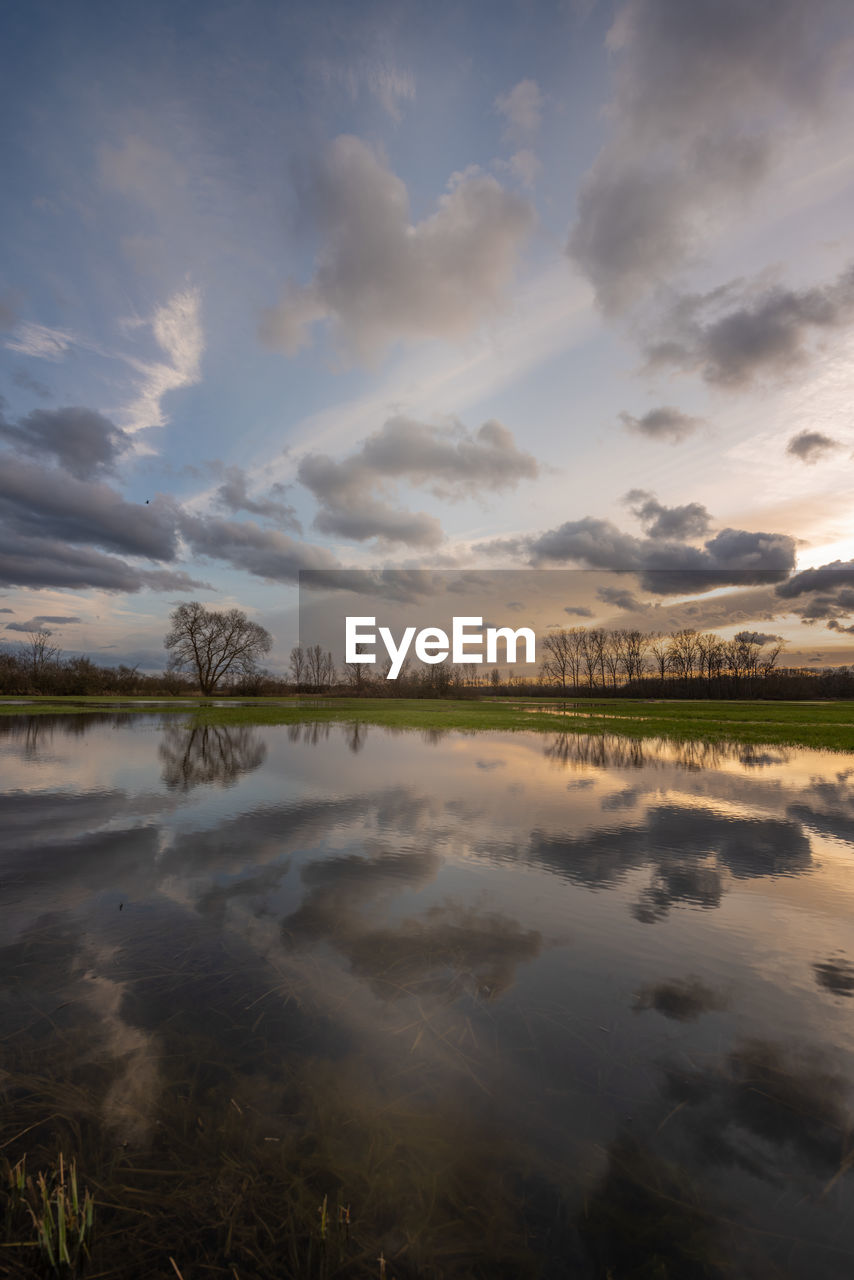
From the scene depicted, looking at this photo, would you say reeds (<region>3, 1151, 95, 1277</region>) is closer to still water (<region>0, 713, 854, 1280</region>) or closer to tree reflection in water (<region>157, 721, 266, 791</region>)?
still water (<region>0, 713, 854, 1280</region>)

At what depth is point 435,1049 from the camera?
4340mm

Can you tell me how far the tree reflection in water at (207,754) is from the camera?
16047 mm

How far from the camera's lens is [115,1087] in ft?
12.6

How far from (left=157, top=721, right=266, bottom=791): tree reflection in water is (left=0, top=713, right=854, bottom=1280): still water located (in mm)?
5622

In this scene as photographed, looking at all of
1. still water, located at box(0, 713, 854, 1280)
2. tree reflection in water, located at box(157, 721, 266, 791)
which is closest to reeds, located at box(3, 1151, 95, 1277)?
still water, located at box(0, 713, 854, 1280)

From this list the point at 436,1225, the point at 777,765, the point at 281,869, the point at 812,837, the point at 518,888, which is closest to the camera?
A: the point at 436,1225

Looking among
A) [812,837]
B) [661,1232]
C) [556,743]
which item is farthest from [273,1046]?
[556,743]

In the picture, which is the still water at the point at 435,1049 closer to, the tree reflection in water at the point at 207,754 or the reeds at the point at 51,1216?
the reeds at the point at 51,1216

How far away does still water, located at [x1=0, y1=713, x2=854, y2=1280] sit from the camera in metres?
2.93

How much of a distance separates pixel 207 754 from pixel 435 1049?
19.1 m

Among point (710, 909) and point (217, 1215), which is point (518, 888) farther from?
point (217, 1215)

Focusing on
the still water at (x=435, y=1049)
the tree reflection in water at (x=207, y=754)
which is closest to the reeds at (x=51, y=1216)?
the still water at (x=435, y=1049)

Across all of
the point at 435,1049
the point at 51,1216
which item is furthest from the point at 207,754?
the point at 51,1216

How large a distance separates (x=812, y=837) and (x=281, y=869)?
10255mm
